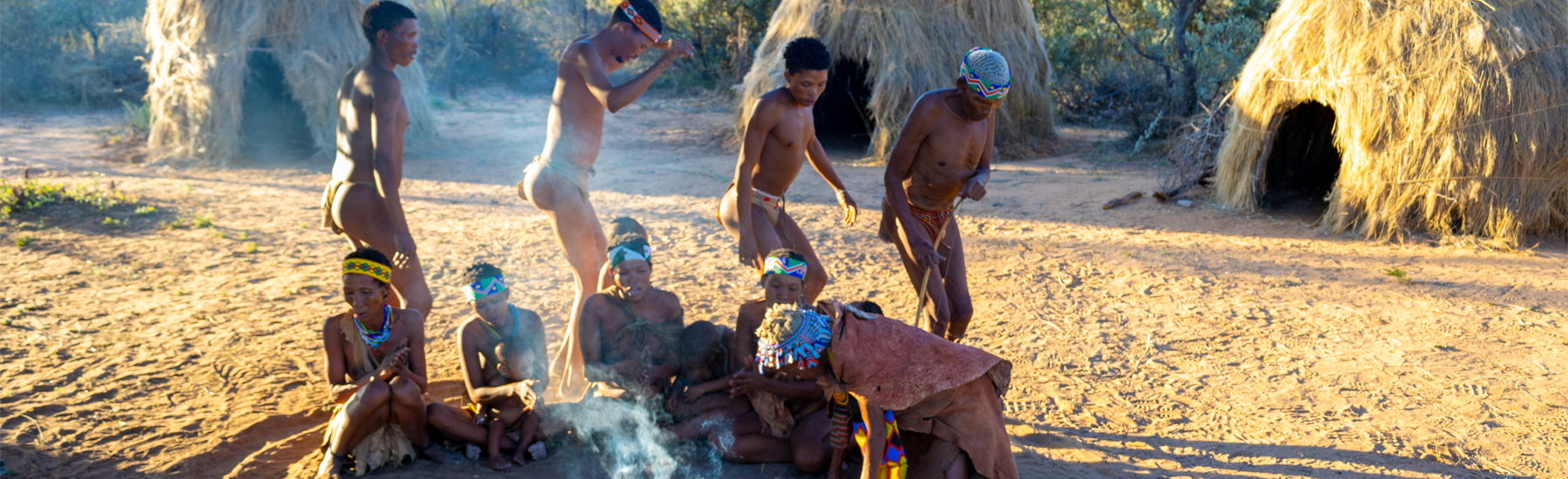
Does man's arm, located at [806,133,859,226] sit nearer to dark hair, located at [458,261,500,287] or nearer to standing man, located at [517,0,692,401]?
standing man, located at [517,0,692,401]

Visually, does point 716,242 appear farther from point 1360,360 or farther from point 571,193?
point 1360,360

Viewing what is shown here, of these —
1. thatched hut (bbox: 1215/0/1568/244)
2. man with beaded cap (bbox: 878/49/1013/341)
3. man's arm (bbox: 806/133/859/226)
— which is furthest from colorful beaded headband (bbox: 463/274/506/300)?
thatched hut (bbox: 1215/0/1568/244)

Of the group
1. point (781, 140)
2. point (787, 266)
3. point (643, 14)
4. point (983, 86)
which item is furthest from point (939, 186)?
point (643, 14)

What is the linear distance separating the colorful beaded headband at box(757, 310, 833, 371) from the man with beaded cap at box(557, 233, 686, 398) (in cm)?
97

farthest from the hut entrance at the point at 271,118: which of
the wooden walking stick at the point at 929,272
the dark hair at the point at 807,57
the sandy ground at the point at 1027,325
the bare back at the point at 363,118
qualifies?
the wooden walking stick at the point at 929,272

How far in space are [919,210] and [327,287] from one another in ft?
10.9

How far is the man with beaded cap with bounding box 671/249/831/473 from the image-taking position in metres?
2.84

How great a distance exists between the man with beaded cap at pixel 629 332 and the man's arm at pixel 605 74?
0.51m

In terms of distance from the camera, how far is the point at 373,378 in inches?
107

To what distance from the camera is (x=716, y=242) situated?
6.00m

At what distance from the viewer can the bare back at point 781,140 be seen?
11.1 feet

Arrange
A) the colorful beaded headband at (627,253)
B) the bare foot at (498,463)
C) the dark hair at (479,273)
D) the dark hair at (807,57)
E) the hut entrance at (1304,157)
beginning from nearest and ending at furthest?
the bare foot at (498,463) < the dark hair at (479,273) < the colorful beaded headband at (627,253) < the dark hair at (807,57) < the hut entrance at (1304,157)

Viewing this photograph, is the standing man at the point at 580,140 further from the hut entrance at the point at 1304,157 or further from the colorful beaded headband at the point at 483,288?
the hut entrance at the point at 1304,157

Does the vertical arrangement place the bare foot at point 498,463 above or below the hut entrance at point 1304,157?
below
